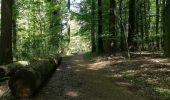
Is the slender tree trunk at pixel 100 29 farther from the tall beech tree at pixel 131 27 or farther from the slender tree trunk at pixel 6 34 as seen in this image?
the slender tree trunk at pixel 6 34

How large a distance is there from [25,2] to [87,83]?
702 inches

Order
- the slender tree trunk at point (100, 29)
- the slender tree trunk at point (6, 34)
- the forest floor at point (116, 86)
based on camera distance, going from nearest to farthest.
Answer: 1. the forest floor at point (116, 86)
2. the slender tree trunk at point (6, 34)
3. the slender tree trunk at point (100, 29)

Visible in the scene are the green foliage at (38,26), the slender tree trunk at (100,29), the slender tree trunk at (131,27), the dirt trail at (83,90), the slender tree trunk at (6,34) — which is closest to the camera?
the dirt trail at (83,90)

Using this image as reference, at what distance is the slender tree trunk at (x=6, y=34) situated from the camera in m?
15.9

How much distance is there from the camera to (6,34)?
53.0 feet

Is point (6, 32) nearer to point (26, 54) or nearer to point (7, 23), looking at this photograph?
point (7, 23)

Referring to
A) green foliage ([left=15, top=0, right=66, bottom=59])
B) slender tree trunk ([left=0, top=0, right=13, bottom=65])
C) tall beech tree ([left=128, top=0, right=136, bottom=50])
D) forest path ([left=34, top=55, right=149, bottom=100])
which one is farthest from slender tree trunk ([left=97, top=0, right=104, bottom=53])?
forest path ([left=34, top=55, right=149, bottom=100])

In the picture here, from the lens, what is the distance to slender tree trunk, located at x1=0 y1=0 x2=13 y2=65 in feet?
52.1

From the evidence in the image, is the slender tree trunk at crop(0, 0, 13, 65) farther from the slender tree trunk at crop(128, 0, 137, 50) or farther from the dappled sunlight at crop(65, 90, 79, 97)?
the slender tree trunk at crop(128, 0, 137, 50)

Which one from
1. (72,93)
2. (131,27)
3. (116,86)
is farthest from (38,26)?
(72,93)

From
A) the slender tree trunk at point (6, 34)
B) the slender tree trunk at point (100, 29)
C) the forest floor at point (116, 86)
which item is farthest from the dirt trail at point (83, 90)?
the slender tree trunk at point (100, 29)

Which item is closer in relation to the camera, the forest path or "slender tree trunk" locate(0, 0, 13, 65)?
the forest path

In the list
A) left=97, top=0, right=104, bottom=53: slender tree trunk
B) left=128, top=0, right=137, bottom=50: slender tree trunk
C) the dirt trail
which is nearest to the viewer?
the dirt trail

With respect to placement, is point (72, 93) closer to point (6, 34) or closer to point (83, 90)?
point (83, 90)
